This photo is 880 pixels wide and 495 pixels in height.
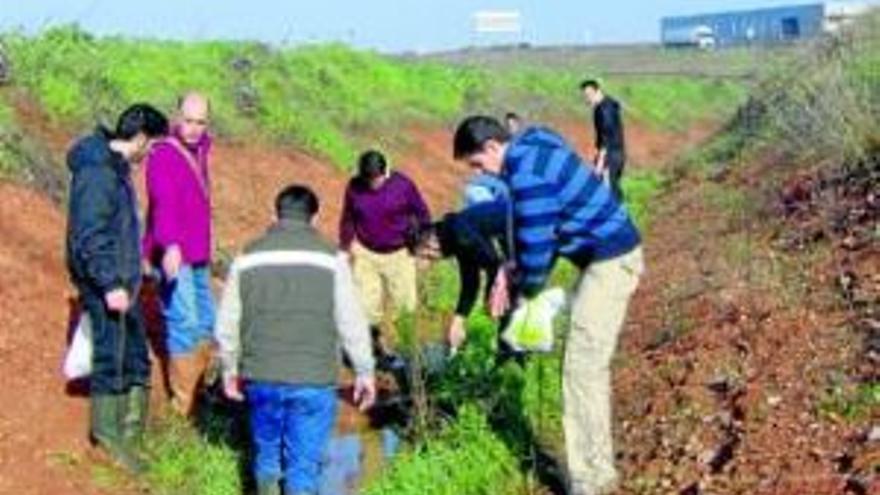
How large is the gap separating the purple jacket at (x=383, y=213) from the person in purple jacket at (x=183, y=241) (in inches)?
55.1

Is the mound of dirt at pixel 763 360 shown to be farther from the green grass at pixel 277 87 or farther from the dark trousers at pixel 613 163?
the green grass at pixel 277 87

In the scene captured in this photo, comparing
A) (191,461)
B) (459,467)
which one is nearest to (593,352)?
(459,467)

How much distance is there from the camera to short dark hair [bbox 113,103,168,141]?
27.5 ft

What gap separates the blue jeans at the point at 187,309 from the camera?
9.72 metres

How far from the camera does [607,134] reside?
642 inches

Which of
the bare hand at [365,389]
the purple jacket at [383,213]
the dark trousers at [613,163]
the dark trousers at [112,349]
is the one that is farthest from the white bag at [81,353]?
the dark trousers at [613,163]

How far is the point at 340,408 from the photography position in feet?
34.4

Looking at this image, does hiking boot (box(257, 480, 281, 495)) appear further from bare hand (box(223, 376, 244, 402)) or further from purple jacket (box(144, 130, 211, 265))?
purple jacket (box(144, 130, 211, 265))

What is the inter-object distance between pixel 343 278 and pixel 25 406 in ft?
8.20

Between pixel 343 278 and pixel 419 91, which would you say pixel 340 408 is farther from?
pixel 419 91

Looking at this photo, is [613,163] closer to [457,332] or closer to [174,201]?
[457,332]

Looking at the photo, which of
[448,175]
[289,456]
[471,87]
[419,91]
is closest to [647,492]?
[289,456]

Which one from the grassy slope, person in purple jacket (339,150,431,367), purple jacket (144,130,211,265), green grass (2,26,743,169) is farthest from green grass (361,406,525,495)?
green grass (2,26,743,169)

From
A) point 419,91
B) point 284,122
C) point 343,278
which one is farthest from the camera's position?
point 419,91
